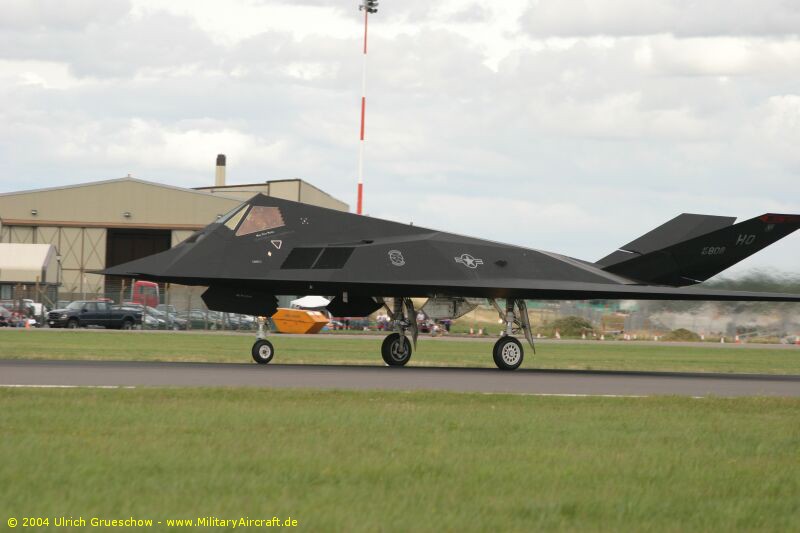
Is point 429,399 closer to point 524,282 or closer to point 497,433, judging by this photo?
point 497,433

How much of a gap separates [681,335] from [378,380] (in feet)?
130

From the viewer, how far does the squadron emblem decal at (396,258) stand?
64.0ft

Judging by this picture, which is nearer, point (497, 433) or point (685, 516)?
point (685, 516)

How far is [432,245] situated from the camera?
787 inches

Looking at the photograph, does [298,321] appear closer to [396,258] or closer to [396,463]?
[396,258]

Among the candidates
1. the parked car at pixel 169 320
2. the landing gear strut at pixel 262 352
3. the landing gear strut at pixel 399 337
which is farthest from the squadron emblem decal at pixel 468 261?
the parked car at pixel 169 320

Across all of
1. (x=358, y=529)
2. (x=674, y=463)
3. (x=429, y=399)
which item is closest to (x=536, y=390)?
(x=429, y=399)

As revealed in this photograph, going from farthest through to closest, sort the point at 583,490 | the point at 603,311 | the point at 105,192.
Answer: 1. the point at 105,192
2. the point at 603,311
3. the point at 583,490

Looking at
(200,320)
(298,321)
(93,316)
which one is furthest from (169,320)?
(298,321)

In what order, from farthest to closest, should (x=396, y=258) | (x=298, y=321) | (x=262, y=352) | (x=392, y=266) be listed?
(x=298, y=321)
(x=262, y=352)
(x=396, y=258)
(x=392, y=266)

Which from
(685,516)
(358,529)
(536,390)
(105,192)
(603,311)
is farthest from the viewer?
(105,192)

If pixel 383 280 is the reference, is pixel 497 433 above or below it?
below

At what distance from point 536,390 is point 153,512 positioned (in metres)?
9.35

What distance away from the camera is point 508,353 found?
809 inches
